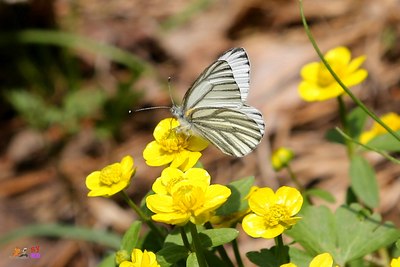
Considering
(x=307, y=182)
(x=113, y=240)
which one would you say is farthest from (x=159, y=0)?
(x=113, y=240)

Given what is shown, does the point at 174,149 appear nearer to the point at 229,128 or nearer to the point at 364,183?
the point at 229,128

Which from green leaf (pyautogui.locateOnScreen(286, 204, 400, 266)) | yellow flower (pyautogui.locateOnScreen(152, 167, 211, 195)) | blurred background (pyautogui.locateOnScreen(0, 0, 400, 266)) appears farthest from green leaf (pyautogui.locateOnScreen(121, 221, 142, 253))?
blurred background (pyautogui.locateOnScreen(0, 0, 400, 266))

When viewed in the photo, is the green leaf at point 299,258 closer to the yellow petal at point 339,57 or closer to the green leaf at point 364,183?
the green leaf at point 364,183

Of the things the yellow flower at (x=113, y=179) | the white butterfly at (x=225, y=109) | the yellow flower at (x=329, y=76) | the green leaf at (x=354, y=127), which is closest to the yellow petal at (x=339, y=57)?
the yellow flower at (x=329, y=76)

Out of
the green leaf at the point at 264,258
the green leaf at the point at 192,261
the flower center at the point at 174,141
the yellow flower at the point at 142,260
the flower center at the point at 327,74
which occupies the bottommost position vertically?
the green leaf at the point at 264,258

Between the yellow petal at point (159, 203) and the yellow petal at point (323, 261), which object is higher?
the yellow petal at point (159, 203)

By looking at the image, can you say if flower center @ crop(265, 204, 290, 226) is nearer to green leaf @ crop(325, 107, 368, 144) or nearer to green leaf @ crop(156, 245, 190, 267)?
green leaf @ crop(156, 245, 190, 267)

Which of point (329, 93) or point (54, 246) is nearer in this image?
point (329, 93)

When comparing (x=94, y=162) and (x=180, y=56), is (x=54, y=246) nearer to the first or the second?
(x=94, y=162)
